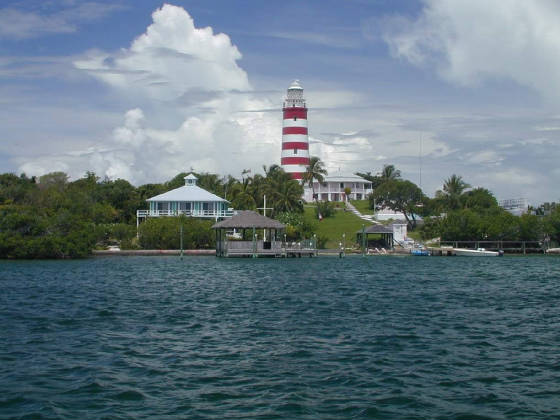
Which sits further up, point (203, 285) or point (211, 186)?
point (211, 186)

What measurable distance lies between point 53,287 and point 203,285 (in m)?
7.54

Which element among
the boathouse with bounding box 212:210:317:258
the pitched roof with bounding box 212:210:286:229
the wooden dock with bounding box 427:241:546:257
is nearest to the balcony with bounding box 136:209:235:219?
the boathouse with bounding box 212:210:317:258

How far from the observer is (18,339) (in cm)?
1975

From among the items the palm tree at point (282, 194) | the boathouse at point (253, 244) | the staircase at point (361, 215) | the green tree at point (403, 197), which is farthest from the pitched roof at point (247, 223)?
the green tree at point (403, 197)

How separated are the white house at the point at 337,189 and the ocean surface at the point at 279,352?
80.2 meters

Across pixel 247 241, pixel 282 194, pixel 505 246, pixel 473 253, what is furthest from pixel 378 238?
pixel 247 241

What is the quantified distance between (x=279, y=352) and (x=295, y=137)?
86118mm

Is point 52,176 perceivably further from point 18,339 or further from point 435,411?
point 435,411

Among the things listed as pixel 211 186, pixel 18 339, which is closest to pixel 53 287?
pixel 18 339

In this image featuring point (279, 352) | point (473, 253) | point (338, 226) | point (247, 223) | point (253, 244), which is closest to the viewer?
point (279, 352)

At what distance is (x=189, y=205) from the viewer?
8188cm

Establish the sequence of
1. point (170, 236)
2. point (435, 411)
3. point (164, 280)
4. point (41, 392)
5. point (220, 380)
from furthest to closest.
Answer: point (170, 236) → point (164, 280) → point (220, 380) → point (41, 392) → point (435, 411)

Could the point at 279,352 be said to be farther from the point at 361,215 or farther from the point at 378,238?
the point at 361,215

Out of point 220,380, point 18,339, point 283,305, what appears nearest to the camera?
point 220,380
